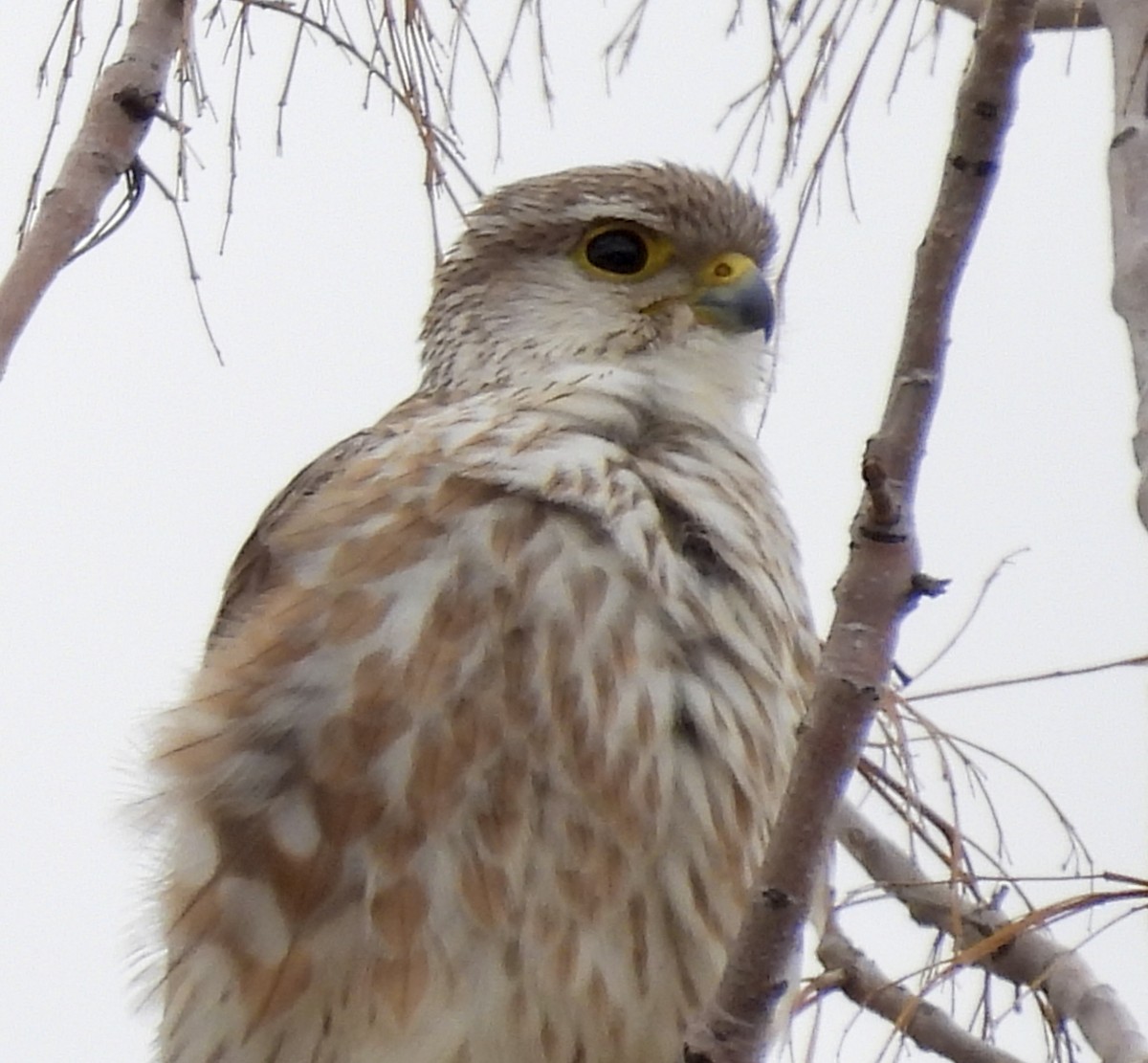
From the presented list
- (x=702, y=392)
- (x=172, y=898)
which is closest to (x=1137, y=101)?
(x=702, y=392)

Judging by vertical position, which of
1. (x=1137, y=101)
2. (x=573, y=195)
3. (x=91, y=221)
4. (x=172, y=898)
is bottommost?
(x=172, y=898)

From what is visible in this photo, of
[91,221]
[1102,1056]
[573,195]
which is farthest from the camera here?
[573,195]

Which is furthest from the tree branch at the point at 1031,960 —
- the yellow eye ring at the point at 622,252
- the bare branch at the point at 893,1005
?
the yellow eye ring at the point at 622,252

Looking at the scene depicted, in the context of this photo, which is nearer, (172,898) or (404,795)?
(404,795)

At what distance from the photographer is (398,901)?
2.18 m

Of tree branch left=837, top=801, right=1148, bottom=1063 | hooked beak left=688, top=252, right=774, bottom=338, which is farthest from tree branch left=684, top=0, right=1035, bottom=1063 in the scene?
hooked beak left=688, top=252, right=774, bottom=338

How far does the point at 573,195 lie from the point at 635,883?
1.25 metres

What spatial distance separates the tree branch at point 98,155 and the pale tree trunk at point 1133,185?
37.9 inches

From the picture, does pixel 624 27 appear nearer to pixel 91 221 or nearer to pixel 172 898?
pixel 91 221

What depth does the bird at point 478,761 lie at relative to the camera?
2.19 metres

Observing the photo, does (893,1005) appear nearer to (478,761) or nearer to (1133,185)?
(478,761)

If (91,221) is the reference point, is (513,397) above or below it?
above

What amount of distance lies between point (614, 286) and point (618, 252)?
7 centimetres

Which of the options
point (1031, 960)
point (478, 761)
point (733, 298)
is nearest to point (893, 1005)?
point (1031, 960)
